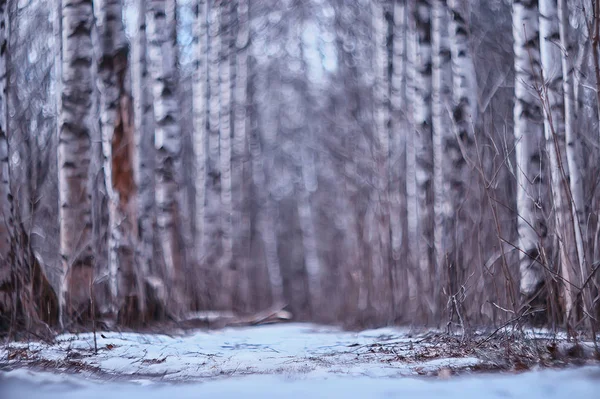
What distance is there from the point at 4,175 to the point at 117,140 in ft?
5.63

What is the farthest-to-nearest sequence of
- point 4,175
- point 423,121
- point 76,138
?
point 423,121
point 76,138
point 4,175

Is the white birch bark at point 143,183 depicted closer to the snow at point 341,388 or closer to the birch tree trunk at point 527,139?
the birch tree trunk at point 527,139

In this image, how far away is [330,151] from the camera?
1927 centimetres

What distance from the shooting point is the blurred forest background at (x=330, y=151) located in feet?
16.8

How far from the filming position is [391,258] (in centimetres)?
944

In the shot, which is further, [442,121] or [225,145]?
[225,145]

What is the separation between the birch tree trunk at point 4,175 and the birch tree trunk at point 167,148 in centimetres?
255

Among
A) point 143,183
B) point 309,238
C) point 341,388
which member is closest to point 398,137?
point 143,183

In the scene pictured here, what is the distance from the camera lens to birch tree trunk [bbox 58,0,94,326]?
6.44m

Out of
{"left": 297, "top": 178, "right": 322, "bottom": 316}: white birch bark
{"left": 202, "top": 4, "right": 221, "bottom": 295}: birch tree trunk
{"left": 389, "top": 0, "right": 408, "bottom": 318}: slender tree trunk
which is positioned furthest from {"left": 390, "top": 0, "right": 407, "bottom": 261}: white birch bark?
{"left": 297, "top": 178, "right": 322, "bottom": 316}: white birch bark

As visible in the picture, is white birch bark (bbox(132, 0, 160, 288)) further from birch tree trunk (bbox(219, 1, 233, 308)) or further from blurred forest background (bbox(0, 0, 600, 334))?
birch tree trunk (bbox(219, 1, 233, 308))

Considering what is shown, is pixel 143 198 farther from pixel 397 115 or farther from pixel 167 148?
pixel 397 115

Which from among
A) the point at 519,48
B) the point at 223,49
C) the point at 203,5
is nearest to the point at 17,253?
the point at 519,48

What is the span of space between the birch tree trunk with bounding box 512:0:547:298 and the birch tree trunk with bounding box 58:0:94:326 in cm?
378
